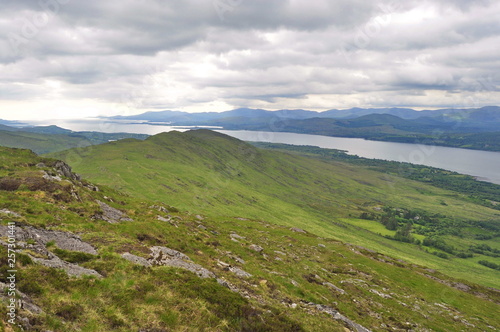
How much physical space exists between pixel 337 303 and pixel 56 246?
107 feet

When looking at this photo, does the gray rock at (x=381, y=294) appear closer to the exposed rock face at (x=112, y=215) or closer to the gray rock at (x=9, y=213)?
the exposed rock face at (x=112, y=215)

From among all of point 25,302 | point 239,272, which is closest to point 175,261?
point 239,272

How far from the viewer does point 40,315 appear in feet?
45.9

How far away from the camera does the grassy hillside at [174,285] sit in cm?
1659

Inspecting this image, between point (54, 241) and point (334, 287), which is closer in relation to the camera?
point (54, 241)

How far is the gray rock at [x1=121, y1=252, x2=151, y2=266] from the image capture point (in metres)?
23.9

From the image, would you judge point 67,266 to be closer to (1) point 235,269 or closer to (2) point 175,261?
(2) point 175,261

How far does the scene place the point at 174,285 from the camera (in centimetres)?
2095

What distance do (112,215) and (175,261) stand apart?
61.6 ft

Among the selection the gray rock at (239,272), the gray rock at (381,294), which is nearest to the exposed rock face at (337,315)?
the gray rock at (239,272)

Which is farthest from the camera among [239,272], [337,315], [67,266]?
[239,272]

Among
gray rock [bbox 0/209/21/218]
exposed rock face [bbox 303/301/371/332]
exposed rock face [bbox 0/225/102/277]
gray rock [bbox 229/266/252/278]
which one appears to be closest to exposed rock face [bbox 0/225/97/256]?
exposed rock face [bbox 0/225/102/277]

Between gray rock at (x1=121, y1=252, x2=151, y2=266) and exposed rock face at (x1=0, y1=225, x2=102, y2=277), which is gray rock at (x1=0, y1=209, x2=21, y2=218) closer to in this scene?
exposed rock face at (x1=0, y1=225, x2=102, y2=277)

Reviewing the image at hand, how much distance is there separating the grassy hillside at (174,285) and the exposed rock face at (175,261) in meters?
0.94
